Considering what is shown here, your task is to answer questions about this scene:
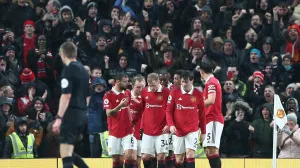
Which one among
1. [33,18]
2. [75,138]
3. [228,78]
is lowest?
[75,138]

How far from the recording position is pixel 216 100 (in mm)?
19344

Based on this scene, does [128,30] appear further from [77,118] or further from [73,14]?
[77,118]

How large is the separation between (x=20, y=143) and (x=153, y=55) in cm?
412

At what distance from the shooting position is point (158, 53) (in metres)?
24.6

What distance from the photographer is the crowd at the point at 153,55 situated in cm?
2283

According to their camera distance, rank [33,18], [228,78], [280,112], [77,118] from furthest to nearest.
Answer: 1. [33,18]
2. [228,78]
3. [280,112]
4. [77,118]

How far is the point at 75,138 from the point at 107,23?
9175 mm

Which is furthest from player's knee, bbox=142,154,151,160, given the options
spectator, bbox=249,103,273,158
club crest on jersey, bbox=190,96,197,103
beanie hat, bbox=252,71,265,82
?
beanie hat, bbox=252,71,265,82

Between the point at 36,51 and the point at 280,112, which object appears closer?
the point at 280,112

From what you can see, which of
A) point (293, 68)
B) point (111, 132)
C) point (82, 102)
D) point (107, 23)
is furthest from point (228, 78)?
point (82, 102)

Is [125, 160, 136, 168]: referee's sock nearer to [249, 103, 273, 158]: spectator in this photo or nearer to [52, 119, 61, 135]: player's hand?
[249, 103, 273, 158]: spectator

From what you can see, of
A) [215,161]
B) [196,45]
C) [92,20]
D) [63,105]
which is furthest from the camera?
[92,20]

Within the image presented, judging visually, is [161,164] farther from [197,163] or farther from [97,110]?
[97,110]

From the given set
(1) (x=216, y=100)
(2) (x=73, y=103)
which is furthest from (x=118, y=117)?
(2) (x=73, y=103)
